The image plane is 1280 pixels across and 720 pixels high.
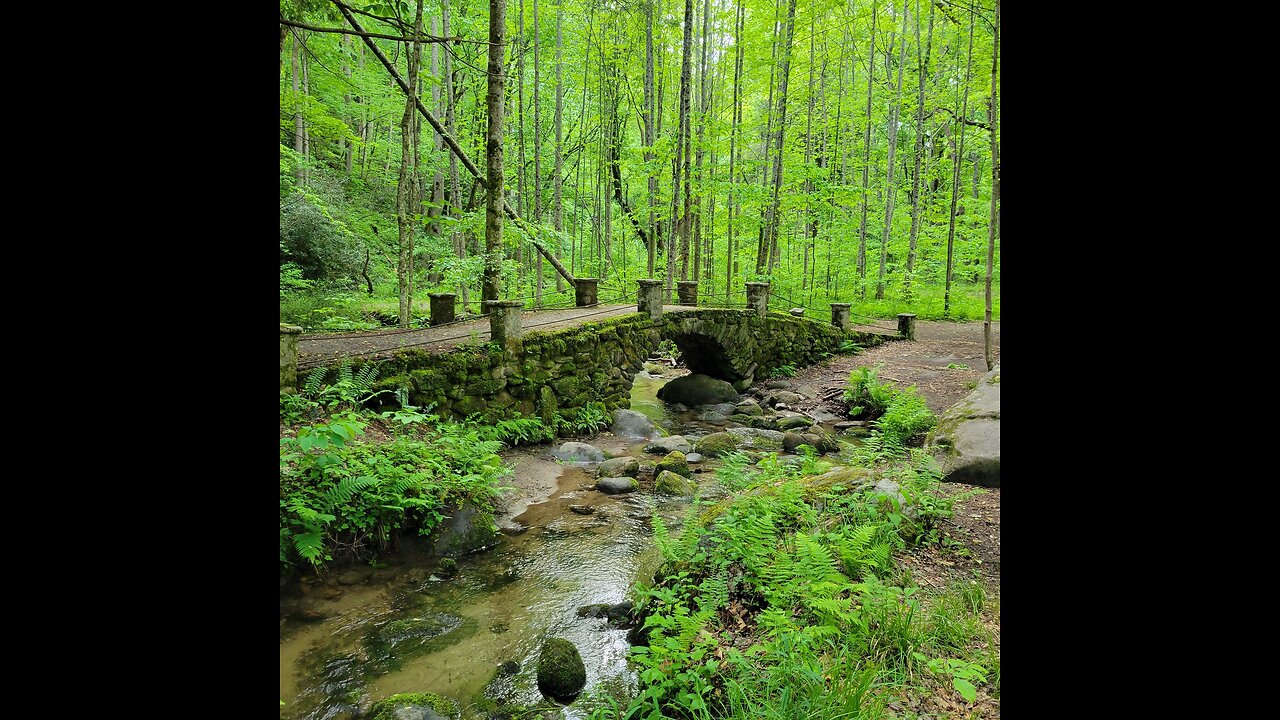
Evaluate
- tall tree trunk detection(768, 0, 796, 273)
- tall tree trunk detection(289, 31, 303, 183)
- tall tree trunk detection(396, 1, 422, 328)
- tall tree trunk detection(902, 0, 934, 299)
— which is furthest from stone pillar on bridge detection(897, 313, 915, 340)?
tall tree trunk detection(289, 31, 303, 183)

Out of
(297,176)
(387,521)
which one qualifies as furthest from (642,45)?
(387,521)

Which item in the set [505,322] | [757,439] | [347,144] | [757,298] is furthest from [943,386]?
[347,144]

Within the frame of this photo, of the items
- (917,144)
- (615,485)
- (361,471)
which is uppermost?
(917,144)

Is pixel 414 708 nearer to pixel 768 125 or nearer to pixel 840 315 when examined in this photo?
pixel 840 315

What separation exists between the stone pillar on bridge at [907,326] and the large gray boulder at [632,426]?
822 cm

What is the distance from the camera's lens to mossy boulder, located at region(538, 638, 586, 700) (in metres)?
3.85

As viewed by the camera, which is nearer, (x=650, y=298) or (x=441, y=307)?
A: (x=441, y=307)

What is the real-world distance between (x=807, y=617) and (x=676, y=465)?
178 inches

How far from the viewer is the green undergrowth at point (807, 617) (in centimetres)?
296

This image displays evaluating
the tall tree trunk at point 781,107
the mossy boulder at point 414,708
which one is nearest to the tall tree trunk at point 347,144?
the tall tree trunk at point 781,107

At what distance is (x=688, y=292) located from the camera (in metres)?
14.6
